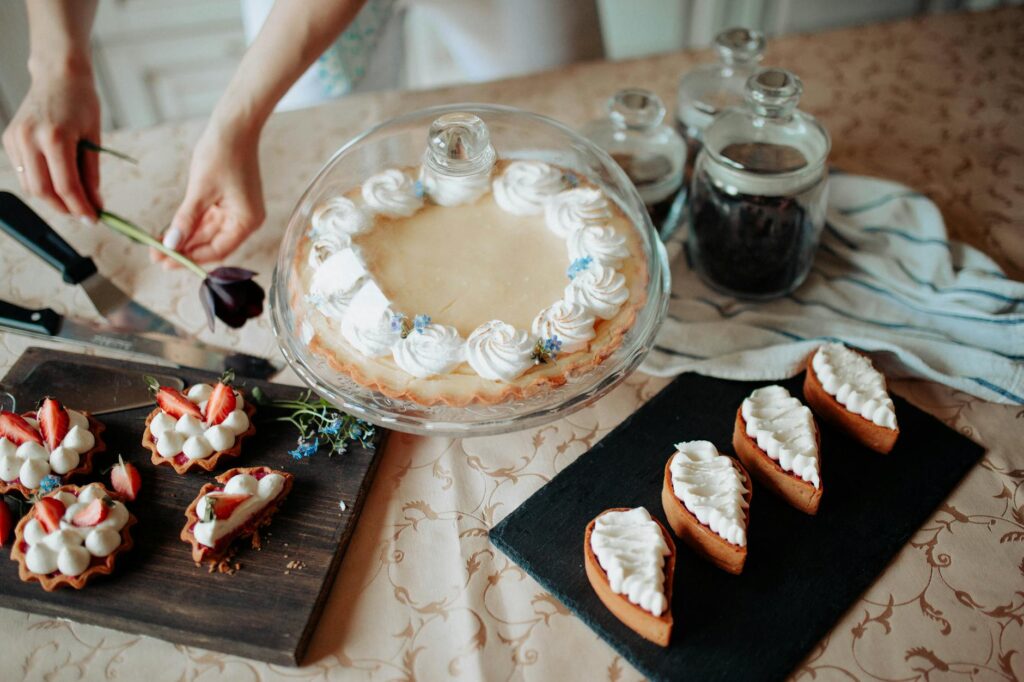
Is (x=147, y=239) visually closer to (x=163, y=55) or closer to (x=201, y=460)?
(x=201, y=460)

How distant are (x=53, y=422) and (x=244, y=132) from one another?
723mm

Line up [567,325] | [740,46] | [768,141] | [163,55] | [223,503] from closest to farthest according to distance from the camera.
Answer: [223,503]
[567,325]
[768,141]
[740,46]
[163,55]

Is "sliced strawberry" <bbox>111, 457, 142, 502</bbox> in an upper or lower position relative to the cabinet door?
upper

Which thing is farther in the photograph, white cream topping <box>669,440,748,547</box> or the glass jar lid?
the glass jar lid

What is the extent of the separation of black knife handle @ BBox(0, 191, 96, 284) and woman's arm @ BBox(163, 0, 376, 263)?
202 mm

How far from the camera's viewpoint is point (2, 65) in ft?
10.1

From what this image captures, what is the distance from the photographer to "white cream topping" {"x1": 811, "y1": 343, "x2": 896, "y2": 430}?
1.40 meters

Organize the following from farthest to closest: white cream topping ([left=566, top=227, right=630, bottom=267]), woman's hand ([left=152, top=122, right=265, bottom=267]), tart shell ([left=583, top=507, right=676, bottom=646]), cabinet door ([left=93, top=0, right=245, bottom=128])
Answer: cabinet door ([left=93, top=0, right=245, bottom=128])
woman's hand ([left=152, top=122, right=265, bottom=267])
white cream topping ([left=566, top=227, right=630, bottom=267])
tart shell ([left=583, top=507, right=676, bottom=646])

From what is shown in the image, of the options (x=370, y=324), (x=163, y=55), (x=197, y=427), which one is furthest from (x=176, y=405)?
(x=163, y=55)

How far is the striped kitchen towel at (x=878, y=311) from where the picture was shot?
1555 mm

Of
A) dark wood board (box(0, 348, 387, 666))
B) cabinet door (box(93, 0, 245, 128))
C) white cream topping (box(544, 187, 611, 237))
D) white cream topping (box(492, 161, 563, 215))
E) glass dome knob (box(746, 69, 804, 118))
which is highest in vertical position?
glass dome knob (box(746, 69, 804, 118))

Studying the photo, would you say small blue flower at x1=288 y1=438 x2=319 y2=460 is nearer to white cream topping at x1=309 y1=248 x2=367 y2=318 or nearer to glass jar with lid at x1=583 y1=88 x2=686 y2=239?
white cream topping at x1=309 y1=248 x2=367 y2=318

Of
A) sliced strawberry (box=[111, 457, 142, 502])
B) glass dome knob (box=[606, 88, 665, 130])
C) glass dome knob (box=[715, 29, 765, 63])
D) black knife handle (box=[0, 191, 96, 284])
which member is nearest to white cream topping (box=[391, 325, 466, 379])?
sliced strawberry (box=[111, 457, 142, 502])

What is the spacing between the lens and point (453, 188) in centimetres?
158
